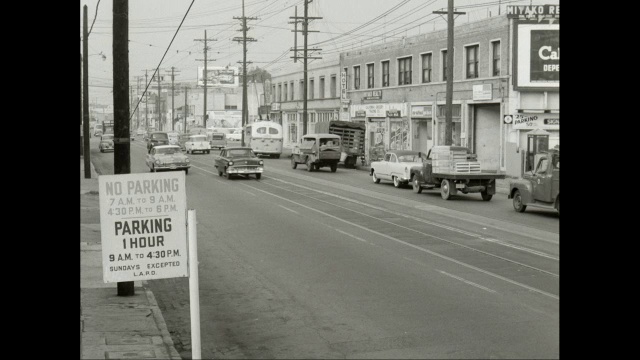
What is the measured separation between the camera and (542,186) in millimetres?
24109

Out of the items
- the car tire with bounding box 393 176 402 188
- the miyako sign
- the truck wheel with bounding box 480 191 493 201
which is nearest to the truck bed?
the truck wheel with bounding box 480 191 493 201

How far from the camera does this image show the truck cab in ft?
77.3

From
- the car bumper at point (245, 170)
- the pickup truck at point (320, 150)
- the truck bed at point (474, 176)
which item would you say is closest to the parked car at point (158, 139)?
the pickup truck at point (320, 150)

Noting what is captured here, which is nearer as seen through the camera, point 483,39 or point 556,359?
point 556,359

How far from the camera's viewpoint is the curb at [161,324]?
9.53m

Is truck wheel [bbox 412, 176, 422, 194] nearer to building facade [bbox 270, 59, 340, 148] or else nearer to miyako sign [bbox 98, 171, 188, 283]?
miyako sign [bbox 98, 171, 188, 283]

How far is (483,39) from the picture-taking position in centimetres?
4416

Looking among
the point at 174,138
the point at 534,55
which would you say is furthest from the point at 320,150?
the point at 174,138

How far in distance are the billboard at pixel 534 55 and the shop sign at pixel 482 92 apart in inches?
94.9

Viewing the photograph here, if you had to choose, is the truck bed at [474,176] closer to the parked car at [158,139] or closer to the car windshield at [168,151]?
the car windshield at [168,151]
